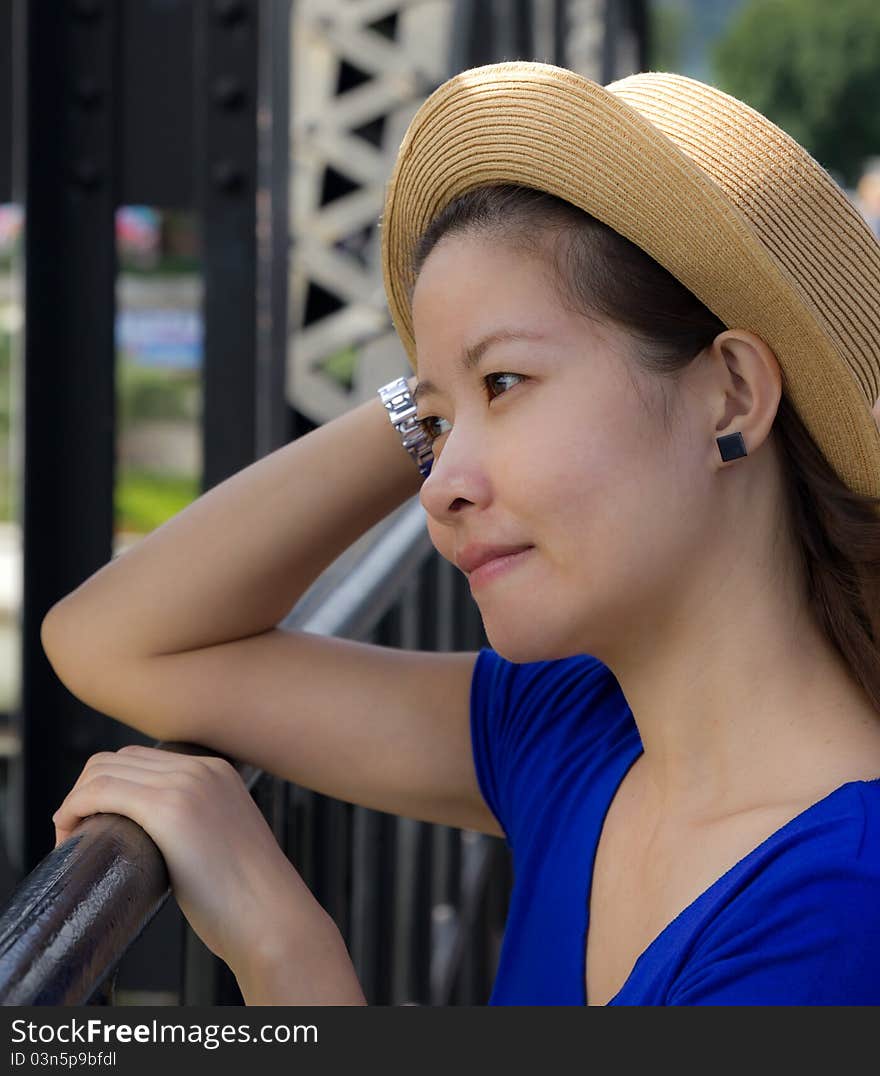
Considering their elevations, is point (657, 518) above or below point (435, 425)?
below

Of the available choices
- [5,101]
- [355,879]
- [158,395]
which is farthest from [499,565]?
[158,395]

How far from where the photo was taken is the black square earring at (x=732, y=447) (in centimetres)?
131

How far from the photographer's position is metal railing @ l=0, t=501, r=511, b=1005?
3.14 ft

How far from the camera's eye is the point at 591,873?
4.87 ft

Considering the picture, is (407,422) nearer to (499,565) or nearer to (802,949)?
(499,565)

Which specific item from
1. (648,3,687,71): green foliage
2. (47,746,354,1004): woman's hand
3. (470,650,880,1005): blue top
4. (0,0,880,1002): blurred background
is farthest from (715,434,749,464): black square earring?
(648,3,687,71): green foliage

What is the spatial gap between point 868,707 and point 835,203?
1.41 ft

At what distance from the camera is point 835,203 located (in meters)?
1.32

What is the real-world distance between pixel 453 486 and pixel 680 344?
0.23m

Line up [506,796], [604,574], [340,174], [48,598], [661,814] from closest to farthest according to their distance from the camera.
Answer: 1. [604,574]
2. [661,814]
3. [506,796]
4. [48,598]
5. [340,174]

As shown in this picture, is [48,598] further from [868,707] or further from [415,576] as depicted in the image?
[868,707]

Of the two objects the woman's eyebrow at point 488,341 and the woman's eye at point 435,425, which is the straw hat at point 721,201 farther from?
the woman's eye at point 435,425

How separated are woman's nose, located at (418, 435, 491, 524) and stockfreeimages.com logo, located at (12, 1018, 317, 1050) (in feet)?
1.53

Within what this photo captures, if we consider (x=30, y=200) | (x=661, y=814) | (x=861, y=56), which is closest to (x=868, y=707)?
(x=661, y=814)
